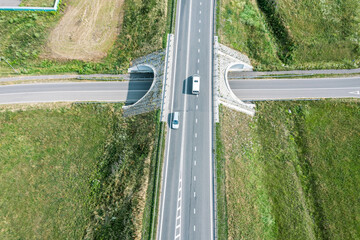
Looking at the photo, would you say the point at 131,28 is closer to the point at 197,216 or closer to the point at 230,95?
the point at 230,95

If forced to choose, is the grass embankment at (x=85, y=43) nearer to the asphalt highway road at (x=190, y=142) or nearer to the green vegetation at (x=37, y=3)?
the green vegetation at (x=37, y=3)

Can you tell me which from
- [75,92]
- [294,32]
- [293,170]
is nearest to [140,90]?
[75,92]

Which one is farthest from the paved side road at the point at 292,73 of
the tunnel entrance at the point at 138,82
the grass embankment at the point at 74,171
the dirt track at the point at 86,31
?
the dirt track at the point at 86,31

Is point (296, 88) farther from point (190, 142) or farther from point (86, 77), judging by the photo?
point (86, 77)

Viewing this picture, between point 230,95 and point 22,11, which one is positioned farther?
point 22,11

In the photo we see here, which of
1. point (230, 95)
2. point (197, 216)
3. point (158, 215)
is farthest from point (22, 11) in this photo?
point (197, 216)

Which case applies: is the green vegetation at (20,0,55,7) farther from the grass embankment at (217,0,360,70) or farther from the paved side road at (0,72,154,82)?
the grass embankment at (217,0,360,70)

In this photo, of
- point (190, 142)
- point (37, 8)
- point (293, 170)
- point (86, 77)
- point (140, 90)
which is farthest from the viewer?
point (37, 8)
